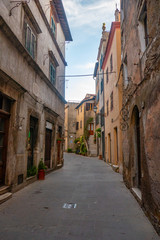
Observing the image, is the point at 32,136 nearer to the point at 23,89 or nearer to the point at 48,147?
the point at 48,147

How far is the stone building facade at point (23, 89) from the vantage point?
19.4ft

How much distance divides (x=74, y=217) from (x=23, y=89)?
4.56 meters

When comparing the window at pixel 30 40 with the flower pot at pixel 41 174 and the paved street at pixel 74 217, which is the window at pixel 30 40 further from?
the paved street at pixel 74 217

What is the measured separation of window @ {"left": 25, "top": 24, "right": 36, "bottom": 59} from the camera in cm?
769

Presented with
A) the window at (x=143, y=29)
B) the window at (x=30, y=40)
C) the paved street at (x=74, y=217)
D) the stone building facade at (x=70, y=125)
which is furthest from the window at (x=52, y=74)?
the stone building facade at (x=70, y=125)

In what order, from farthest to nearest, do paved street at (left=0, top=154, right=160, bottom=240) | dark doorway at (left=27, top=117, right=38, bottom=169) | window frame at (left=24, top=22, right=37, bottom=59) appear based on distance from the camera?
dark doorway at (left=27, top=117, right=38, bottom=169) → window frame at (left=24, top=22, right=37, bottom=59) → paved street at (left=0, top=154, right=160, bottom=240)

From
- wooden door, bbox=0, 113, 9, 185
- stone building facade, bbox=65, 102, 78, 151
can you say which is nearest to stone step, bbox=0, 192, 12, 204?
wooden door, bbox=0, 113, 9, 185

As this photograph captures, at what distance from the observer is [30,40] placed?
26.5 ft

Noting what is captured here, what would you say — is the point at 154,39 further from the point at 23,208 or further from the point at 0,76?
the point at 23,208

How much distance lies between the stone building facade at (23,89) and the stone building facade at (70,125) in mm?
29344

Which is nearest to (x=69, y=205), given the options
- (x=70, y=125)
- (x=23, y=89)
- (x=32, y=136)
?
(x=23, y=89)

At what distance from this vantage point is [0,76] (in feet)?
17.3

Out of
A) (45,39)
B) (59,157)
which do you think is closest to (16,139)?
(45,39)

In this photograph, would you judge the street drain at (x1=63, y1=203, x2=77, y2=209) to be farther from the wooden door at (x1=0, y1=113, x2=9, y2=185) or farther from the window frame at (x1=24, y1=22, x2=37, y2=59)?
the window frame at (x1=24, y1=22, x2=37, y2=59)
